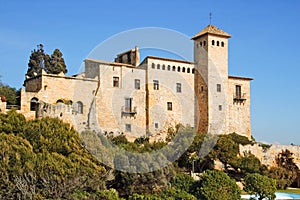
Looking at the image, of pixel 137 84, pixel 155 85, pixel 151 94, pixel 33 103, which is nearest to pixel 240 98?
pixel 155 85

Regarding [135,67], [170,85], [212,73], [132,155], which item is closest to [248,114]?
[212,73]

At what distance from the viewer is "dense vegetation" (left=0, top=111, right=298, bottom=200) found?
76.9ft

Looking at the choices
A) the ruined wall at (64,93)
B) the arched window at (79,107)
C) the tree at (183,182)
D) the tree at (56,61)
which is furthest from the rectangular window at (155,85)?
the tree at (183,182)

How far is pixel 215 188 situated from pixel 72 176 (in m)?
8.22

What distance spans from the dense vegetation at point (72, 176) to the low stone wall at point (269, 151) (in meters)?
8.34

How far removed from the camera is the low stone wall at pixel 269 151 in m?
38.8

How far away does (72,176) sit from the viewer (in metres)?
24.7

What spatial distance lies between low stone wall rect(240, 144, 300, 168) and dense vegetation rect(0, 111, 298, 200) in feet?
27.3

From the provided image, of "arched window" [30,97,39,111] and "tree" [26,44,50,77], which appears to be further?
"tree" [26,44,50,77]

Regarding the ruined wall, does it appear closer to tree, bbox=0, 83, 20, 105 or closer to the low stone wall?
tree, bbox=0, 83, 20, 105

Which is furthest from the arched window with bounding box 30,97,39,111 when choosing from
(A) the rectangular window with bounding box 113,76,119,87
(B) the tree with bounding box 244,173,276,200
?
(B) the tree with bounding box 244,173,276,200

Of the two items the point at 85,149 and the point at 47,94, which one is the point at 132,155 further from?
the point at 47,94

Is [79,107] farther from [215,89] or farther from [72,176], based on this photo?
[215,89]

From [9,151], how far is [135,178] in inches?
293
